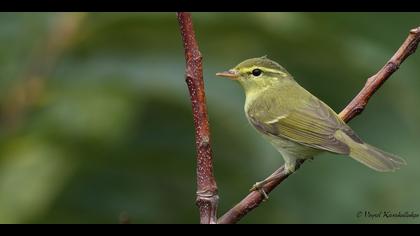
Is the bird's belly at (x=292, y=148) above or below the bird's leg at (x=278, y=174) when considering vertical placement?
below

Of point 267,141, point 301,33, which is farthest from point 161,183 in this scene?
point 301,33

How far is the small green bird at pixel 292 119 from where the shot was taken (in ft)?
11.2

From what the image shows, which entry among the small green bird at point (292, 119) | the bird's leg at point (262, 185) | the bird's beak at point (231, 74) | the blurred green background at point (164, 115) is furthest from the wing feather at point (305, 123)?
the bird's leg at point (262, 185)

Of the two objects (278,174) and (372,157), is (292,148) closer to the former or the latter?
(372,157)

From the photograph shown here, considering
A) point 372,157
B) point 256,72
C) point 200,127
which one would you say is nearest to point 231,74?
point 256,72

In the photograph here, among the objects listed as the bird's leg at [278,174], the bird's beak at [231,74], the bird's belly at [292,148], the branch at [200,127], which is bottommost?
the bird's belly at [292,148]

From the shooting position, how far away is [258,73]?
404 centimetres

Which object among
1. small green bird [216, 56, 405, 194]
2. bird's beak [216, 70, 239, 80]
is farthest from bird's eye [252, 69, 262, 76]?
bird's beak [216, 70, 239, 80]

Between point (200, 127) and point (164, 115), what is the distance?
6.17ft

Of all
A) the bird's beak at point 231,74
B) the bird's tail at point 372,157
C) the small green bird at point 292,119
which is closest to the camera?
the bird's tail at point 372,157

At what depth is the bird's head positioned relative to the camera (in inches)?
154

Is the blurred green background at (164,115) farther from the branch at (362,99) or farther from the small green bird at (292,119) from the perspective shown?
the branch at (362,99)

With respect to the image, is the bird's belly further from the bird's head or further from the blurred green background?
the bird's head

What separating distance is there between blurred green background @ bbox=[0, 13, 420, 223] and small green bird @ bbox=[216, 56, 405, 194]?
0.08 meters
